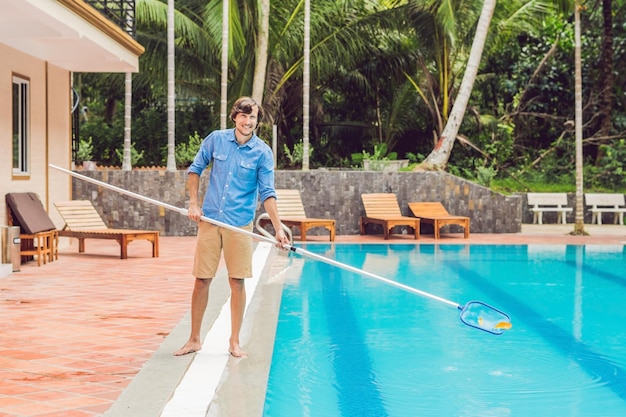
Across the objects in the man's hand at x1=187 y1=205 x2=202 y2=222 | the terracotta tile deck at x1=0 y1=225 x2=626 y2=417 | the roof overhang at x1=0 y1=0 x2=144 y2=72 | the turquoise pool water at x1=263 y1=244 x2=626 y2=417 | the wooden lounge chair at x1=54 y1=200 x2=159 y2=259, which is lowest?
the turquoise pool water at x1=263 y1=244 x2=626 y2=417

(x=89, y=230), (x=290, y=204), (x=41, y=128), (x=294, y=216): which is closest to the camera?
(x=89, y=230)

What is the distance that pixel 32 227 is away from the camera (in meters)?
11.1

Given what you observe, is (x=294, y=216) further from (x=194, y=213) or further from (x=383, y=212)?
(x=194, y=213)

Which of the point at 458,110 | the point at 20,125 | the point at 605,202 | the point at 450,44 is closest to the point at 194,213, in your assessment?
the point at 20,125

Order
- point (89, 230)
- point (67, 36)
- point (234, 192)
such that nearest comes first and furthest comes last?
point (234, 192), point (67, 36), point (89, 230)

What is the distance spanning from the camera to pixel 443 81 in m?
22.2

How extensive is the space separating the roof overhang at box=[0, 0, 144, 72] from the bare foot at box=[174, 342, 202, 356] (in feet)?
15.7

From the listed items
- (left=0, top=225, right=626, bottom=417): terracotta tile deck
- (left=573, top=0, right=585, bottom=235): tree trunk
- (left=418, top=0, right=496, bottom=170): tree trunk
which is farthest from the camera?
(left=418, top=0, right=496, bottom=170): tree trunk

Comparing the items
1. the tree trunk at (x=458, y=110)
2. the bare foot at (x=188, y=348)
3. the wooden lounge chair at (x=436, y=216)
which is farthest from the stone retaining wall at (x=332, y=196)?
the bare foot at (x=188, y=348)

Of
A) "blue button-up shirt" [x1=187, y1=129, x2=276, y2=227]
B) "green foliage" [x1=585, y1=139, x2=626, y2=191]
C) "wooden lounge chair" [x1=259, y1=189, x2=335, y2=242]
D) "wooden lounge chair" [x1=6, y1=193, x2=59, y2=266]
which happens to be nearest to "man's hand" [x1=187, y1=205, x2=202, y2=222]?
"blue button-up shirt" [x1=187, y1=129, x2=276, y2=227]

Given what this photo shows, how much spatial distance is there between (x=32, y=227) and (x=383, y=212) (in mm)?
7762

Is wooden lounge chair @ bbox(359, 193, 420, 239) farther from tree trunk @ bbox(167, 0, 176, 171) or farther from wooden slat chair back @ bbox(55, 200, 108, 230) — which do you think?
wooden slat chair back @ bbox(55, 200, 108, 230)

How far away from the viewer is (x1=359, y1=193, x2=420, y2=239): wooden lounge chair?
16328 mm

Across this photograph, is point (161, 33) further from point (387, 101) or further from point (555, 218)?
point (555, 218)
